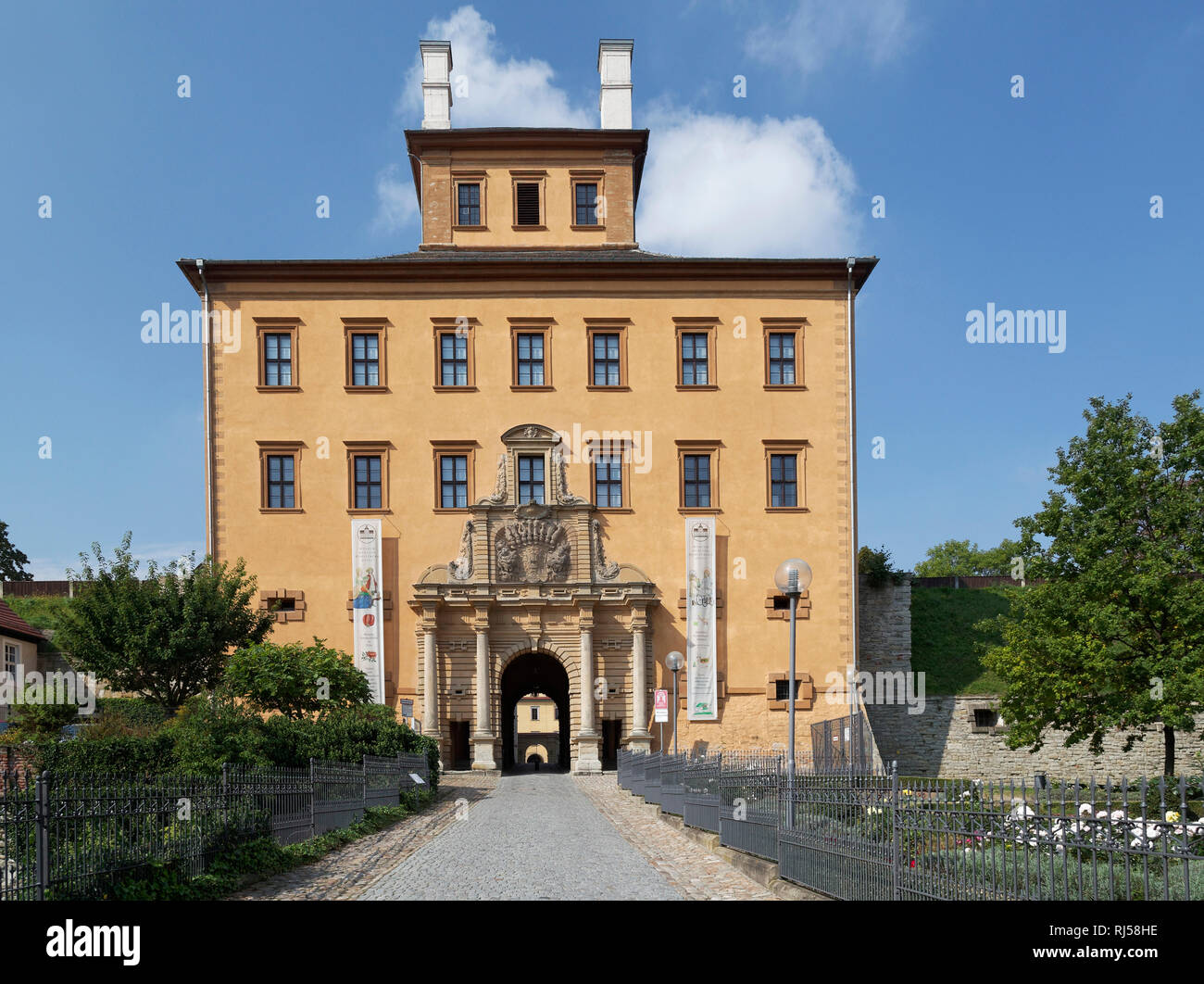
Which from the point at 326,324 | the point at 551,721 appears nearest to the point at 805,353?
the point at 326,324

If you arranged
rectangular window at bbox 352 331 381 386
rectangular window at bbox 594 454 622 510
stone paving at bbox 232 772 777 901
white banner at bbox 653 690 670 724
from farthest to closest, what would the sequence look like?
rectangular window at bbox 352 331 381 386 → rectangular window at bbox 594 454 622 510 → white banner at bbox 653 690 670 724 → stone paving at bbox 232 772 777 901

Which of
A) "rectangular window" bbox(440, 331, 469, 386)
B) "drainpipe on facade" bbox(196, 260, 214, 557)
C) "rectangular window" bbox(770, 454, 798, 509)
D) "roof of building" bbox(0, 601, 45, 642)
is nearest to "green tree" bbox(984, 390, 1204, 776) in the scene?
"rectangular window" bbox(770, 454, 798, 509)

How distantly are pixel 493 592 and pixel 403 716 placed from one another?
4.96 meters

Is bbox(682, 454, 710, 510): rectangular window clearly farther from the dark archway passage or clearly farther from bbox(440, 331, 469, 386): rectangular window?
the dark archway passage

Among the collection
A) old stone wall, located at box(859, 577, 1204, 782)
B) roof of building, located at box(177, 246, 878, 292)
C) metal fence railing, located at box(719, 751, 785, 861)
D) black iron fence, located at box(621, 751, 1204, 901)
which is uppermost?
roof of building, located at box(177, 246, 878, 292)

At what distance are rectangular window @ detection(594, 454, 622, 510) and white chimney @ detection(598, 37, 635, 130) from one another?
13752mm

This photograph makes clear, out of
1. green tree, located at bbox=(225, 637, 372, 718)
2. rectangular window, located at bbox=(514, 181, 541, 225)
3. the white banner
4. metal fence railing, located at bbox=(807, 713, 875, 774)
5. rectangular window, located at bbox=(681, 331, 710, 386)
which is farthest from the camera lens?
rectangular window, located at bbox=(514, 181, 541, 225)

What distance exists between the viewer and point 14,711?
3306 cm

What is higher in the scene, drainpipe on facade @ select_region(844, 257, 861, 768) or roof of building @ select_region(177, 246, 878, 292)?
roof of building @ select_region(177, 246, 878, 292)

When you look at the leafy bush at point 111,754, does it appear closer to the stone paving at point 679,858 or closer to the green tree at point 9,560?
the stone paving at point 679,858

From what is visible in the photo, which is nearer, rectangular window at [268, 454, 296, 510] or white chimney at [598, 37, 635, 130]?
rectangular window at [268, 454, 296, 510]

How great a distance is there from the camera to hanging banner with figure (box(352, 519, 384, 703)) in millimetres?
35594

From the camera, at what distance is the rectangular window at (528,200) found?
40938 millimetres

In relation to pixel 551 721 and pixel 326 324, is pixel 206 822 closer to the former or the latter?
pixel 326 324
